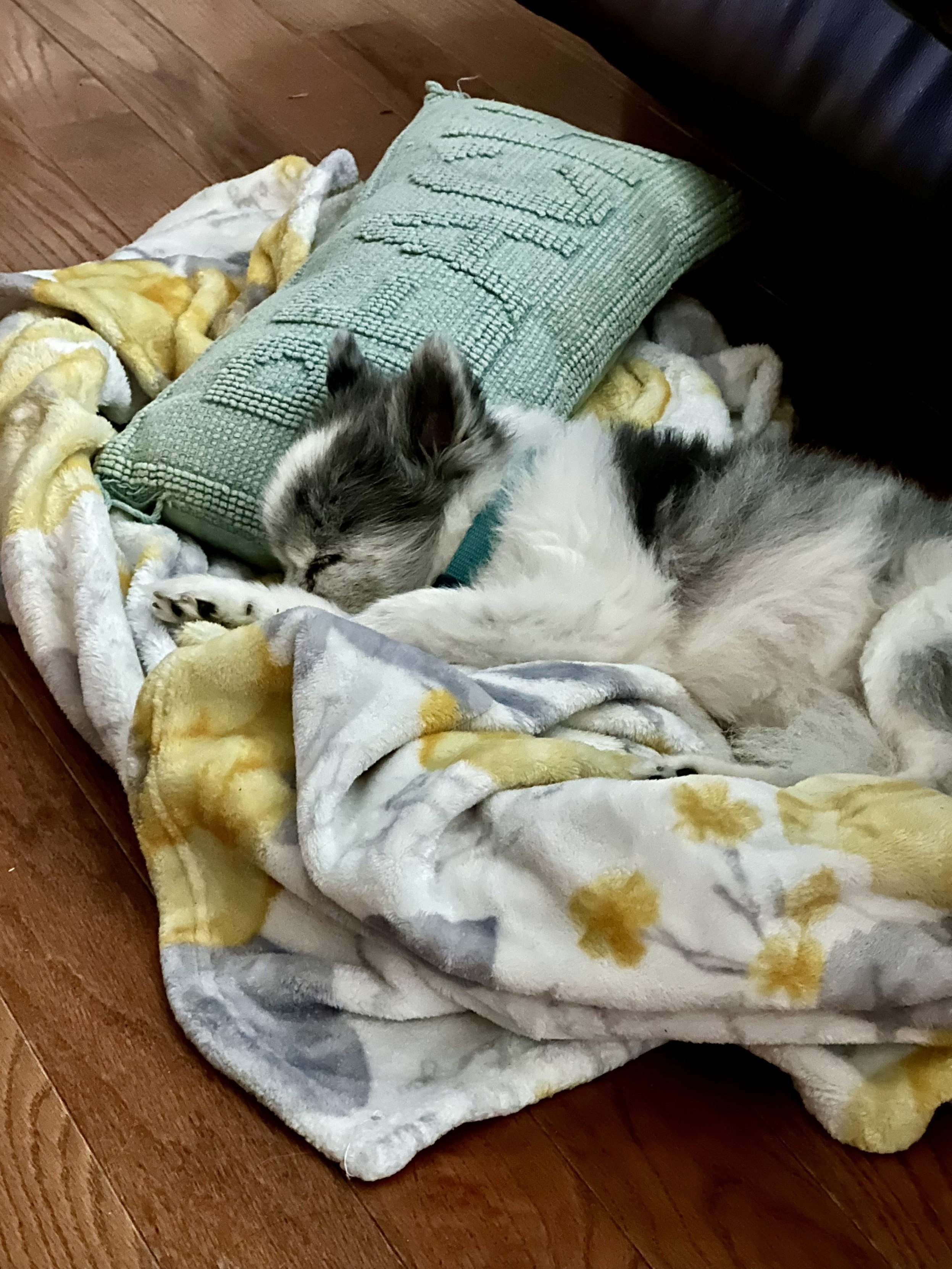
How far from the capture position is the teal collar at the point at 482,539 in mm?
1971

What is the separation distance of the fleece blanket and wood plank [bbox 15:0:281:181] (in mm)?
1719

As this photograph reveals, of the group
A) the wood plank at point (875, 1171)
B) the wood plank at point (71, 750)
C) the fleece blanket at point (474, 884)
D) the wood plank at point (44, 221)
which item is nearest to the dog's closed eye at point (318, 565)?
the fleece blanket at point (474, 884)

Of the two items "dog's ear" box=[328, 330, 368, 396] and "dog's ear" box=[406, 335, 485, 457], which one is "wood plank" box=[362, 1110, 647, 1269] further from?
"dog's ear" box=[328, 330, 368, 396]

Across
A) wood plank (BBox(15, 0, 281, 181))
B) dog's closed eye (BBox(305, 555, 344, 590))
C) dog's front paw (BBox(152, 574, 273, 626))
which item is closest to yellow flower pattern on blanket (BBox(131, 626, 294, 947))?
dog's front paw (BBox(152, 574, 273, 626))

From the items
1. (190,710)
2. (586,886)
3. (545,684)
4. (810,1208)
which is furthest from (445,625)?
(810,1208)

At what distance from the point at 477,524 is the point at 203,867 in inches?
29.9

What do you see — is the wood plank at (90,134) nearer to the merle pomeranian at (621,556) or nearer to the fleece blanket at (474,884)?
the merle pomeranian at (621,556)

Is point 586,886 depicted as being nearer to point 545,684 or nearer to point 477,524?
point 545,684

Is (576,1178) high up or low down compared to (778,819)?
down

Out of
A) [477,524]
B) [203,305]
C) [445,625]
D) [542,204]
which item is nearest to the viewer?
Result: [445,625]

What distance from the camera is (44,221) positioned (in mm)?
2836

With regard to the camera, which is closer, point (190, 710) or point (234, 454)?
point (190, 710)

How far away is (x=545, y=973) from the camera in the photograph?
1.43 meters

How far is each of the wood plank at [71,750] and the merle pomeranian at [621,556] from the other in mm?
266
